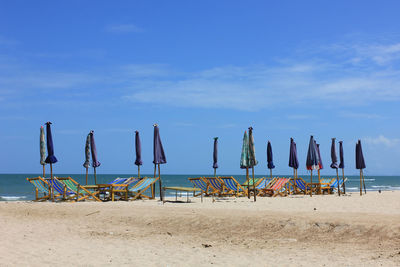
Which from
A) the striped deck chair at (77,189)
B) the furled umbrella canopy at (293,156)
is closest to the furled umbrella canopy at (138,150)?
the striped deck chair at (77,189)

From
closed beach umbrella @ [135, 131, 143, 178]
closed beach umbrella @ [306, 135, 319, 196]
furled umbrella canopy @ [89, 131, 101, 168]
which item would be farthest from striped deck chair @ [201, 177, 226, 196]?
furled umbrella canopy @ [89, 131, 101, 168]

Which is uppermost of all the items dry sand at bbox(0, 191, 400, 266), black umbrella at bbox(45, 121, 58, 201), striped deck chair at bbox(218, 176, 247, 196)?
black umbrella at bbox(45, 121, 58, 201)

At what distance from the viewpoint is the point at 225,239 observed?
29.4 ft

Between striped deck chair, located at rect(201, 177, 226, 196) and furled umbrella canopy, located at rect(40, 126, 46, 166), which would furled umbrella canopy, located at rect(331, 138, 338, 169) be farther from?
furled umbrella canopy, located at rect(40, 126, 46, 166)

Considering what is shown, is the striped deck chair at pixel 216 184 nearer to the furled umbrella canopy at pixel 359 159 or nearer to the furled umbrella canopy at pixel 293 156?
the furled umbrella canopy at pixel 293 156

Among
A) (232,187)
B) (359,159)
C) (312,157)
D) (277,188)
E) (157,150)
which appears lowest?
(277,188)

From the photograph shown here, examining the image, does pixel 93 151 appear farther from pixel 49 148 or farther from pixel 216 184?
pixel 216 184

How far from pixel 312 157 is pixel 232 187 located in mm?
3939

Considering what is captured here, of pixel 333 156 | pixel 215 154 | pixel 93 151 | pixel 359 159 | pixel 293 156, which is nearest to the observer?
→ pixel 93 151

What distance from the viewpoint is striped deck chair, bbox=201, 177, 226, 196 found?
18.5 m

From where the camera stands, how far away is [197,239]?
9.04m

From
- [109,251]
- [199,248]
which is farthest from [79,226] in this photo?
[199,248]

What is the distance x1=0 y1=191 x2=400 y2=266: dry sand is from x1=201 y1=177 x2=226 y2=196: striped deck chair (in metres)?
6.50

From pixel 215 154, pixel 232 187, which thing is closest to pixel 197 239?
pixel 232 187
